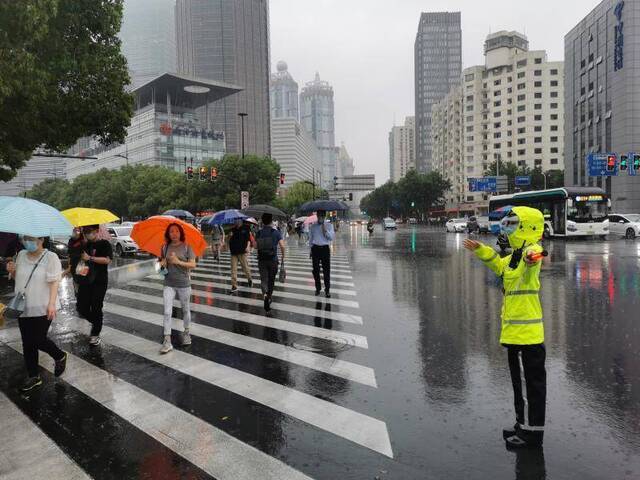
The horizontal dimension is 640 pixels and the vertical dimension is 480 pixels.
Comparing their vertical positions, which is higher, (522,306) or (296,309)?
(522,306)

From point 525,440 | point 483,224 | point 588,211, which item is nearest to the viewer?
point 525,440

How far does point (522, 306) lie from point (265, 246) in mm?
6152

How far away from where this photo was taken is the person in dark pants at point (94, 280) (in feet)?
23.3

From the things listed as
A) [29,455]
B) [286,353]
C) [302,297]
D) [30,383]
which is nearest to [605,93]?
[302,297]

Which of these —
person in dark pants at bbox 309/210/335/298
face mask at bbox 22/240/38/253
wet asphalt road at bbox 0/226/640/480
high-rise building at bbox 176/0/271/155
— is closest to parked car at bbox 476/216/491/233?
wet asphalt road at bbox 0/226/640/480

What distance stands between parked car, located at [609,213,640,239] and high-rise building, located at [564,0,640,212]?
102ft

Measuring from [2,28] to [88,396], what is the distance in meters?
8.75

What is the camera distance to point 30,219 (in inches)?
206

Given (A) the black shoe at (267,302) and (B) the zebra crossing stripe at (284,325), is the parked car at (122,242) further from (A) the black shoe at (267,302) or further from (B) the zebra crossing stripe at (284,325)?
(A) the black shoe at (267,302)

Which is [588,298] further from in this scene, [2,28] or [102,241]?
[2,28]

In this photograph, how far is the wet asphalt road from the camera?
12.1 ft

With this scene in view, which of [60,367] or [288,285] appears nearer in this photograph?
A: [60,367]

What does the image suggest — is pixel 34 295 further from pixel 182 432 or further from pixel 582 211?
pixel 582 211

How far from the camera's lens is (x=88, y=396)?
5.14m
